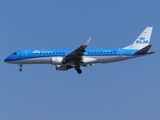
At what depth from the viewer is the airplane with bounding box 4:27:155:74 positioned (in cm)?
8969

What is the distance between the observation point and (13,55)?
309 ft

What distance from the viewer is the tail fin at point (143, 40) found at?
95787 mm

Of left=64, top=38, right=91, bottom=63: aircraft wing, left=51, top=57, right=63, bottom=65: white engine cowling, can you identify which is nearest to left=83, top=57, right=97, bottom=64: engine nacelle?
left=64, top=38, right=91, bottom=63: aircraft wing

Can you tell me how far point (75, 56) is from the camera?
293ft

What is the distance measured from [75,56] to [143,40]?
1472 cm

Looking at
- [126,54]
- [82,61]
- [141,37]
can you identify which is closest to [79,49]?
[82,61]

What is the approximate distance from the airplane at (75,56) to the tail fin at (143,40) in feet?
5.91

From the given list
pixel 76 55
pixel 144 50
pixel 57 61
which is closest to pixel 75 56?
pixel 76 55

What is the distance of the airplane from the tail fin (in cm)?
180

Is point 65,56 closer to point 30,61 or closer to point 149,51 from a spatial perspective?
point 30,61

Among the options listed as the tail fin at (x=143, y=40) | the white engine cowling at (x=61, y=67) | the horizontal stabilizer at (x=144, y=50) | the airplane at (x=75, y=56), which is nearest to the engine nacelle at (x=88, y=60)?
the airplane at (x=75, y=56)

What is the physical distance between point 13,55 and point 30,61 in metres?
3.81

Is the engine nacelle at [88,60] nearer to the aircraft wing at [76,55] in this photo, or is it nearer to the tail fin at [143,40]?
the aircraft wing at [76,55]

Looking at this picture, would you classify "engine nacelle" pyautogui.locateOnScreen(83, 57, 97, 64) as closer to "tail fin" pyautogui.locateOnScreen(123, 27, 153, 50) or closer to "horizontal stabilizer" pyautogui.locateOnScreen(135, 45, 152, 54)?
"horizontal stabilizer" pyautogui.locateOnScreen(135, 45, 152, 54)
